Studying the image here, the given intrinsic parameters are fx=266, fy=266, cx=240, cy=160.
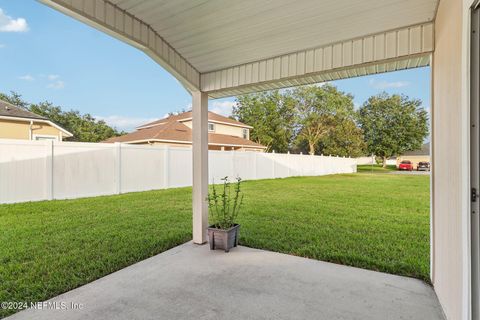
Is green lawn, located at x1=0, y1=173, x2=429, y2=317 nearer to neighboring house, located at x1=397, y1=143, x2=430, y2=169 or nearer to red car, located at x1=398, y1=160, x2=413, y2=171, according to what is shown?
red car, located at x1=398, y1=160, x2=413, y2=171

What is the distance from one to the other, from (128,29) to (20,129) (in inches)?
411

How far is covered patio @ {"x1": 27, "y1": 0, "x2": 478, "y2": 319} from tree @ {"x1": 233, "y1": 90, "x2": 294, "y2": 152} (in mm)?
20573

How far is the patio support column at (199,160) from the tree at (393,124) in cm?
2408

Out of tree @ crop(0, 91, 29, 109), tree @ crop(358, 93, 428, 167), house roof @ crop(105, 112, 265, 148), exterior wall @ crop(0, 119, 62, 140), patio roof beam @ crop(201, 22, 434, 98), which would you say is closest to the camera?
patio roof beam @ crop(201, 22, 434, 98)

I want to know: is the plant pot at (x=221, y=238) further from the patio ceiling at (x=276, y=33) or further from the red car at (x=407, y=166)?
the red car at (x=407, y=166)

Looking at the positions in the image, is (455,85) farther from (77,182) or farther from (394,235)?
(77,182)

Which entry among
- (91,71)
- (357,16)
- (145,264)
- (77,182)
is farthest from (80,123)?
(357,16)

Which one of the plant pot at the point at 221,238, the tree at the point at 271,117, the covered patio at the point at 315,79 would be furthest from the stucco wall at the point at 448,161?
the tree at the point at 271,117

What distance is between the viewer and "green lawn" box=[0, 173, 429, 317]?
2.85 meters

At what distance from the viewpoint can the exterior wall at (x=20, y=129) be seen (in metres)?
9.59

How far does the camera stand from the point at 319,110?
23906mm

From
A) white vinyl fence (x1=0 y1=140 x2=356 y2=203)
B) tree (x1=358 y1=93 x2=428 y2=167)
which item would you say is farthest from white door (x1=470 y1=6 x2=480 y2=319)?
tree (x1=358 y1=93 x2=428 y2=167)

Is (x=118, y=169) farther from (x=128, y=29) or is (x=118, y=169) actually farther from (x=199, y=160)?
(x=128, y=29)

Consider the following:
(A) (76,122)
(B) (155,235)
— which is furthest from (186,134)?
(A) (76,122)
